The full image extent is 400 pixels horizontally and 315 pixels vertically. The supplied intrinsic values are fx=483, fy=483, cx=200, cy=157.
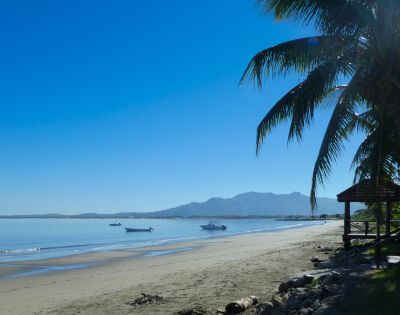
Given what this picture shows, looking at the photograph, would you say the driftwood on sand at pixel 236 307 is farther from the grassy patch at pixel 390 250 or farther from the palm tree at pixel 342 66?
the grassy patch at pixel 390 250

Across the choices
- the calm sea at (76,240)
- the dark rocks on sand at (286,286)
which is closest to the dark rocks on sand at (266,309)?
the dark rocks on sand at (286,286)

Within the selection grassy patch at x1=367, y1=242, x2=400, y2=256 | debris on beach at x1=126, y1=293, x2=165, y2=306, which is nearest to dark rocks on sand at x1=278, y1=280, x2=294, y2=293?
debris on beach at x1=126, y1=293, x2=165, y2=306

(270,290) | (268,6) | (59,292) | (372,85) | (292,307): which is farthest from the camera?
(59,292)

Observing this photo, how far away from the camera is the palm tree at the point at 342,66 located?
8.21 m

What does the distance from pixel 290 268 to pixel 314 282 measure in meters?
6.63

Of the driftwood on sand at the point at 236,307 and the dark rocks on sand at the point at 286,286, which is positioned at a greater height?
the dark rocks on sand at the point at 286,286

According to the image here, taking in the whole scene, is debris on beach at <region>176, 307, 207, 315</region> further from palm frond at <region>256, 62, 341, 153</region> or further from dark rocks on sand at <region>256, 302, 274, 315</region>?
palm frond at <region>256, 62, 341, 153</region>

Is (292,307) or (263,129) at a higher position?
(263,129)

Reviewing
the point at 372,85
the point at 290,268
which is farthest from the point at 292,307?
the point at 290,268

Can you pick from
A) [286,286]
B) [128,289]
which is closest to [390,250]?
[286,286]

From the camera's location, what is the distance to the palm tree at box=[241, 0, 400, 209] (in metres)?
8.21

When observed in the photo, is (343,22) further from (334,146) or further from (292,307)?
(292,307)

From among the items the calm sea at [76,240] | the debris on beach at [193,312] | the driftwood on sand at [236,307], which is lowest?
the calm sea at [76,240]

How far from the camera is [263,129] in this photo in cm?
1095
